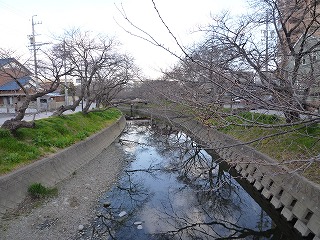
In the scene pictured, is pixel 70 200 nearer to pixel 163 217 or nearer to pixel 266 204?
pixel 163 217

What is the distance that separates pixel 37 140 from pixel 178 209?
22.7ft

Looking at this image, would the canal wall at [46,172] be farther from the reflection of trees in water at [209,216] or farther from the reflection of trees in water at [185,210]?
the reflection of trees in water at [209,216]

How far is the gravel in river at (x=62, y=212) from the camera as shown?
683cm

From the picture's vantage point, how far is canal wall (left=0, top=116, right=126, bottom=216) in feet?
26.3

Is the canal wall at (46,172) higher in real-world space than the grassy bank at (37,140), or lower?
lower

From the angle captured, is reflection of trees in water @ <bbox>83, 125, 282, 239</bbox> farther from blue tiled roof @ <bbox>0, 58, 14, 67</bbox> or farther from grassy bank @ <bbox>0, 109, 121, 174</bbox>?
blue tiled roof @ <bbox>0, 58, 14, 67</bbox>

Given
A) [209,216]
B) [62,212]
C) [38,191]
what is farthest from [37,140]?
[209,216]

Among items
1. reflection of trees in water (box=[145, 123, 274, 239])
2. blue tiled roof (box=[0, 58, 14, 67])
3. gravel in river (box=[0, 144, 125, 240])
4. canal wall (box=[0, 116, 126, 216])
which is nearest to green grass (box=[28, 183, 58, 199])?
canal wall (box=[0, 116, 126, 216])

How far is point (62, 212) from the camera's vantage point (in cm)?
802

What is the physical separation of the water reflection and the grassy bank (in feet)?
10.7

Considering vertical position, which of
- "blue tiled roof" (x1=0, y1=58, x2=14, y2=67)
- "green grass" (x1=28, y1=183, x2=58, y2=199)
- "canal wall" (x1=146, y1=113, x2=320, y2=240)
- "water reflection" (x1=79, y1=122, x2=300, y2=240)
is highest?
"blue tiled roof" (x1=0, y1=58, x2=14, y2=67)

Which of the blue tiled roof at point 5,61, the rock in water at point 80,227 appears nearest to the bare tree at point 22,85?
the blue tiled roof at point 5,61

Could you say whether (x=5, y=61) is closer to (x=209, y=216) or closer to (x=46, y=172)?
(x=46, y=172)

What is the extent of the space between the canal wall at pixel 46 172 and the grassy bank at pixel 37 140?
359 mm
